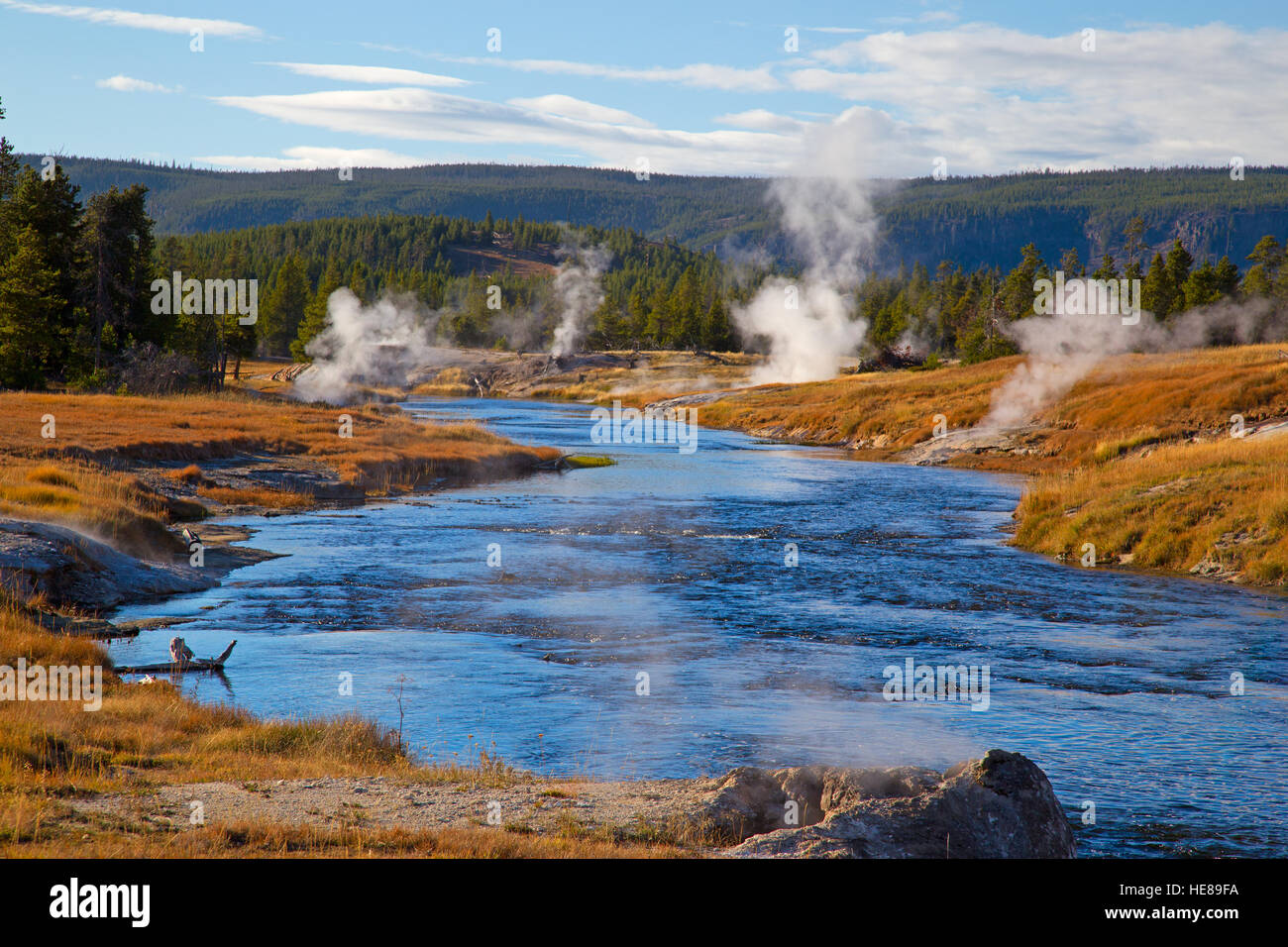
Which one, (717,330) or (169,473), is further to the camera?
(717,330)

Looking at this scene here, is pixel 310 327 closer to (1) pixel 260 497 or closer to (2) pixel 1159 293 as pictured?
(2) pixel 1159 293

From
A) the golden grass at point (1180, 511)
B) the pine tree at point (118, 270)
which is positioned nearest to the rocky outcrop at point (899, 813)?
the golden grass at point (1180, 511)

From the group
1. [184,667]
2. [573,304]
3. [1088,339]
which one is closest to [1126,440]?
[184,667]

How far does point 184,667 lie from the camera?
610 inches

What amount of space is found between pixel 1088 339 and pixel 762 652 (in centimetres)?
7447

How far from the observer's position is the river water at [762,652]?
12742 millimetres

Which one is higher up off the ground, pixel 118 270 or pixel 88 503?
pixel 118 270

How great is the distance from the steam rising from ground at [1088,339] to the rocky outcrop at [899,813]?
50422 millimetres

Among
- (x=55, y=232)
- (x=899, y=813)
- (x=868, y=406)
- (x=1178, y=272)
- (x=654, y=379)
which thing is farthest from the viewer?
(x=654, y=379)

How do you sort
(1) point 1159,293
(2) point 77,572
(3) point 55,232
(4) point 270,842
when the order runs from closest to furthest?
(4) point 270,842, (2) point 77,572, (3) point 55,232, (1) point 1159,293

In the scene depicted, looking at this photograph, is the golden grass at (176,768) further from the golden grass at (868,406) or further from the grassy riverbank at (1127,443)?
the golden grass at (868,406)

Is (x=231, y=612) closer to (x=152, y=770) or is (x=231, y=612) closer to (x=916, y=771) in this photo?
(x=152, y=770)
